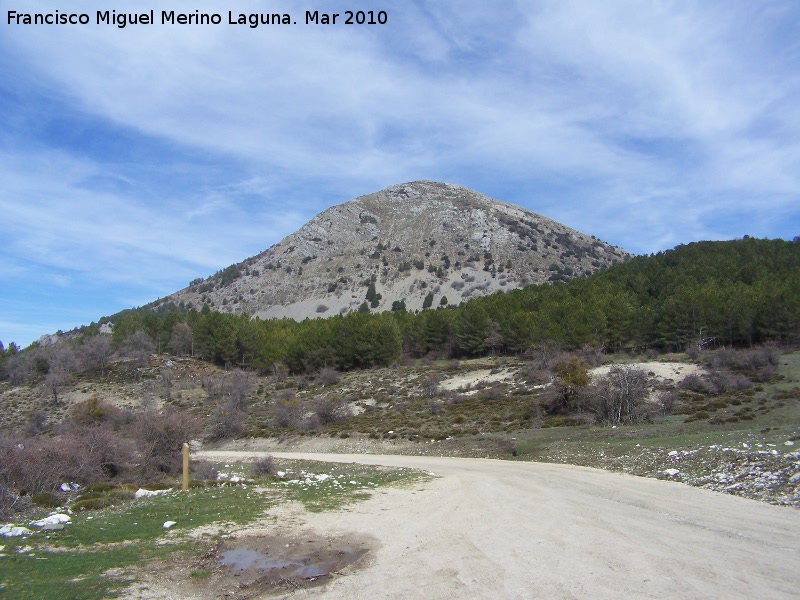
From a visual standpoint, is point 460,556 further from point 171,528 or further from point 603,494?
point 603,494

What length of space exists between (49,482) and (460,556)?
45.5 feet

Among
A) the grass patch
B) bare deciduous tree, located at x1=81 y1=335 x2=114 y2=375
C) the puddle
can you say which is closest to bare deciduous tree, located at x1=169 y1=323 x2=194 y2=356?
bare deciduous tree, located at x1=81 y1=335 x2=114 y2=375

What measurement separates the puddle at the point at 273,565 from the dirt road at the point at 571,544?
676 millimetres

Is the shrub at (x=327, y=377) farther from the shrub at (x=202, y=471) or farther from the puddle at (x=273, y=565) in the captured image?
the puddle at (x=273, y=565)

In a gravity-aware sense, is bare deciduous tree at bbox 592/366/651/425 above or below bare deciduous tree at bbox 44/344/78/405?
below

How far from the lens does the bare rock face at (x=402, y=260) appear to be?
474 ft

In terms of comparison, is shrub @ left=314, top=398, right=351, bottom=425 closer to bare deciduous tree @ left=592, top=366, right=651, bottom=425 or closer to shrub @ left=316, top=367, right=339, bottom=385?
shrub @ left=316, top=367, right=339, bottom=385

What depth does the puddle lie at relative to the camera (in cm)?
850

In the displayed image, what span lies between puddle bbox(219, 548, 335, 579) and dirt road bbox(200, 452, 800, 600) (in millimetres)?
676

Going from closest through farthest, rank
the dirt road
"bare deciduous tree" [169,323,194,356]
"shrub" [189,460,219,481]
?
the dirt road
"shrub" [189,460,219,481]
"bare deciduous tree" [169,323,194,356]

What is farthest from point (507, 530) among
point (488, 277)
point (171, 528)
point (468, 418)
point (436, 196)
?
point (436, 196)

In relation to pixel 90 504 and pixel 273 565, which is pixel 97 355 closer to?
pixel 90 504

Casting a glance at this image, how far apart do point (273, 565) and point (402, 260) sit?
151 m

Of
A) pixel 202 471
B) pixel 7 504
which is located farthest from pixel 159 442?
pixel 7 504
